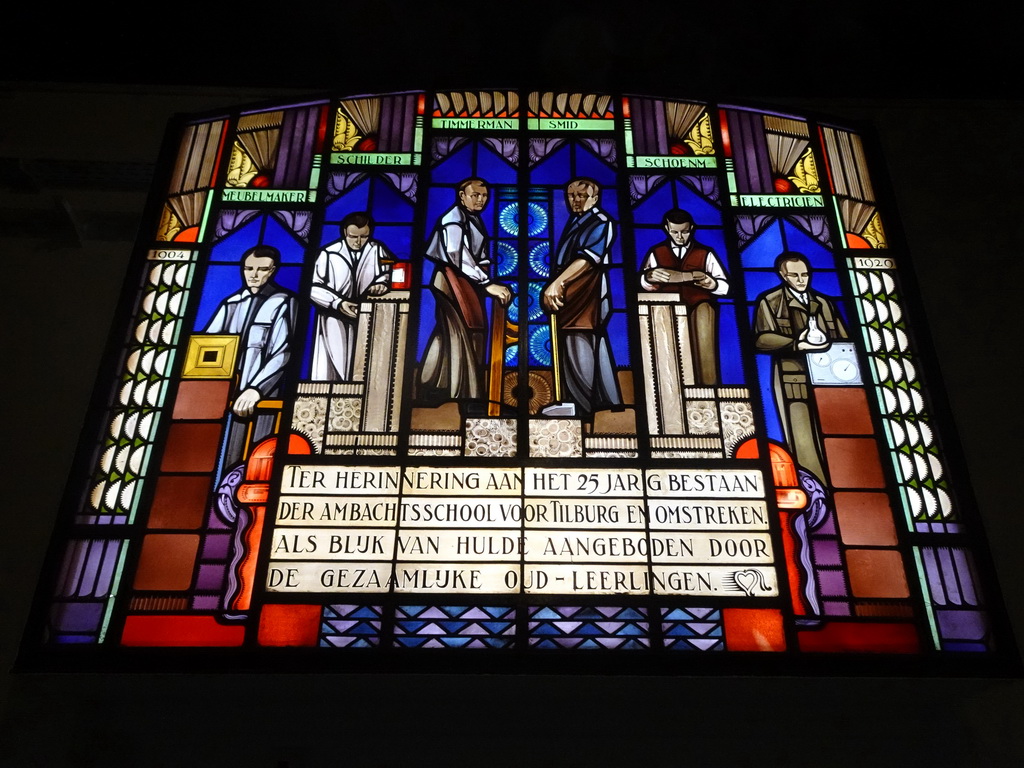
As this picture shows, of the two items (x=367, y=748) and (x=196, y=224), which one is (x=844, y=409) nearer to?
(x=367, y=748)

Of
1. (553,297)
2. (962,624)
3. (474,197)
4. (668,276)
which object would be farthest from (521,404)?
(962,624)

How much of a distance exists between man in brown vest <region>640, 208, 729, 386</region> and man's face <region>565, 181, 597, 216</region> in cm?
44

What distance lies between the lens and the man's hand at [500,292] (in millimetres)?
5777

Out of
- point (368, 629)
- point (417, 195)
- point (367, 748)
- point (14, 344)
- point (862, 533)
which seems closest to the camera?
point (367, 748)

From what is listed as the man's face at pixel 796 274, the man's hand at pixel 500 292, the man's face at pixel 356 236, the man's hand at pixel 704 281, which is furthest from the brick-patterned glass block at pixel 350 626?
the man's face at pixel 796 274

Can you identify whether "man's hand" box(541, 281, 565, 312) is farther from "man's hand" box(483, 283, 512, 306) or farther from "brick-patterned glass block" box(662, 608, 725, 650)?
"brick-patterned glass block" box(662, 608, 725, 650)

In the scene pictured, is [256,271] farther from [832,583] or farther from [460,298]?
[832,583]

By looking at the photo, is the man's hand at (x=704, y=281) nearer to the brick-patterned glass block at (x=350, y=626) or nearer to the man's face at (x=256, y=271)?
the man's face at (x=256, y=271)

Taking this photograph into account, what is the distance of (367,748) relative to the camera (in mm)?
4457

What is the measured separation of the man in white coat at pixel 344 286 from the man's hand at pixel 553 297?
0.85 meters

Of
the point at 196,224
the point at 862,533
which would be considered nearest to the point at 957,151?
the point at 862,533

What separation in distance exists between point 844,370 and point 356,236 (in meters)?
2.76

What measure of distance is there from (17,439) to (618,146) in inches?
147

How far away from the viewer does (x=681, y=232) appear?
6.07 meters
